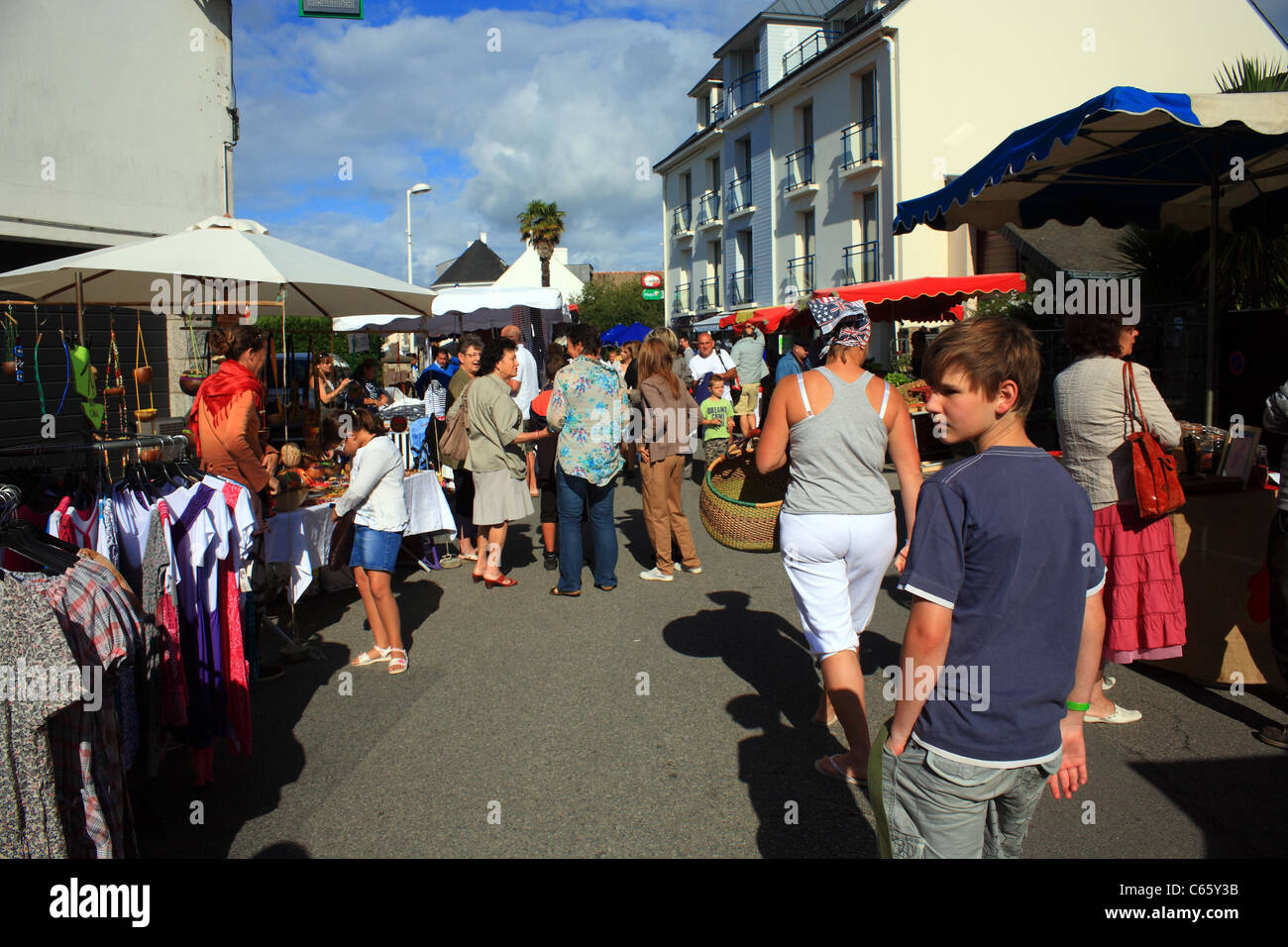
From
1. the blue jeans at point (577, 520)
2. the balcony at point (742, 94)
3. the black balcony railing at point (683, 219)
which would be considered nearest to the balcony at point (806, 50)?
the balcony at point (742, 94)

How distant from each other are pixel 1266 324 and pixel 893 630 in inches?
231

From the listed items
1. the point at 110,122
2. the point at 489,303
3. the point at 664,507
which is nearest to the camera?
the point at 664,507

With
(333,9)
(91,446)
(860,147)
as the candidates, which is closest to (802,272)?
(860,147)

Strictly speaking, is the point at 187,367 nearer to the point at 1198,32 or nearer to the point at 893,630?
the point at 893,630

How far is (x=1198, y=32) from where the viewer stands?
2489 cm

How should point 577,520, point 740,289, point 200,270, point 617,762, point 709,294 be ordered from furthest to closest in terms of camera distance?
point 709,294, point 740,289, point 577,520, point 200,270, point 617,762

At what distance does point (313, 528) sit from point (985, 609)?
16.4ft

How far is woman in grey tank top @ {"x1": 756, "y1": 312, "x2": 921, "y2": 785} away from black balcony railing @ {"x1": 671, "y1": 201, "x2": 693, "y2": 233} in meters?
36.0

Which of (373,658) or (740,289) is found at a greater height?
(740,289)

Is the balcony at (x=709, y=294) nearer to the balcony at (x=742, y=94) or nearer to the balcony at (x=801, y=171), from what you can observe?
the balcony at (x=742, y=94)

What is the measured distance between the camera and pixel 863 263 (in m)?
25.0

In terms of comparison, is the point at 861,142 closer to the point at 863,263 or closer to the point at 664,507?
the point at 863,263

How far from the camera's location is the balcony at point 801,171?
27295 mm
